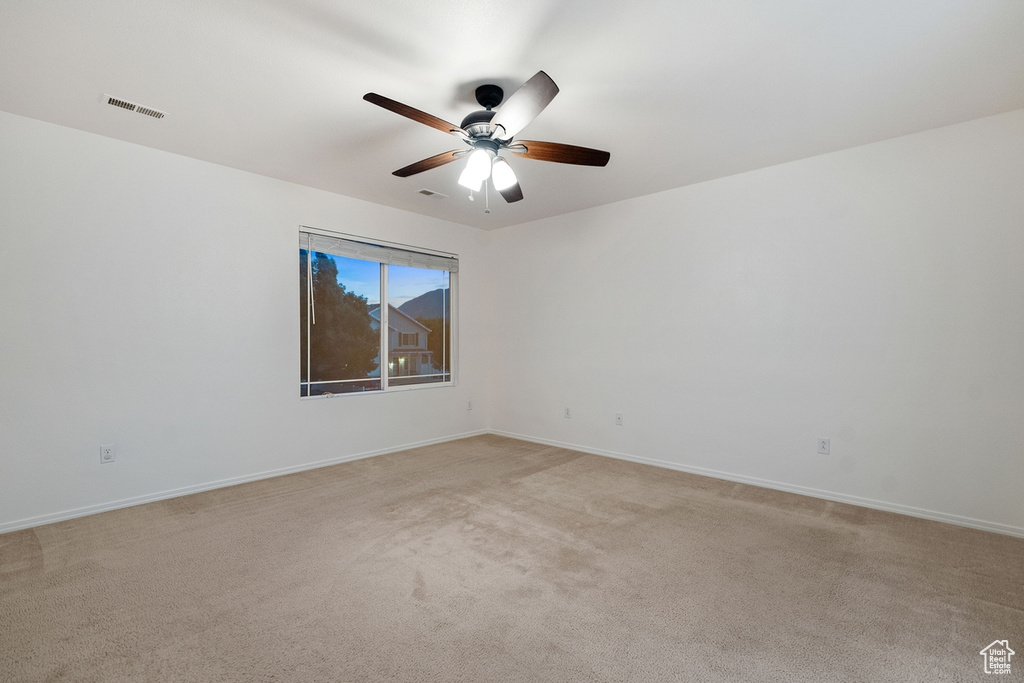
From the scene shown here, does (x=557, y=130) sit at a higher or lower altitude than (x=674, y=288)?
higher

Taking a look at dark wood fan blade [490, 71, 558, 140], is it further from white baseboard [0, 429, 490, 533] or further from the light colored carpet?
white baseboard [0, 429, 490, 533]

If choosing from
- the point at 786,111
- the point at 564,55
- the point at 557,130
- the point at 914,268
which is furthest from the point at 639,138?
the point at 914,268

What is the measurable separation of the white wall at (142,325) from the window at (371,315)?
17 centimetres

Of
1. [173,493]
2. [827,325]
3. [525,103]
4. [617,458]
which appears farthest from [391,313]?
[827,325]

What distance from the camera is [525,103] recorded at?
206 cm

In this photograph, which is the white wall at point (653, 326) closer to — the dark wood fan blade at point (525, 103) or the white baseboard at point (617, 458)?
the white baseboard at point (617, 458)

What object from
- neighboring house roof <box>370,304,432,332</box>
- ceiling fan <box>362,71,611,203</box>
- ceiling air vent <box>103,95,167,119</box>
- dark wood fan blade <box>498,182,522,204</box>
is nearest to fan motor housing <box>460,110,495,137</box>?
ceiling fan <box>362,71,611,203</box>

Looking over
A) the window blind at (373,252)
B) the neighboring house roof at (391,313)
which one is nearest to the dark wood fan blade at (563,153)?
the window blind at (373,252)

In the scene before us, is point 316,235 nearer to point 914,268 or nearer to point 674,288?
point 674,288

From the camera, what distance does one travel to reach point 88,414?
304cm

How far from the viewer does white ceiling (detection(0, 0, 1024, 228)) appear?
1936 millimetres

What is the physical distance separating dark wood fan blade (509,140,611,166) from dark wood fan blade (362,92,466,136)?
36 cm

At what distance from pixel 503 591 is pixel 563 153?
7.11 feet

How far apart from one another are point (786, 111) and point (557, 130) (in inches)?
51.8
